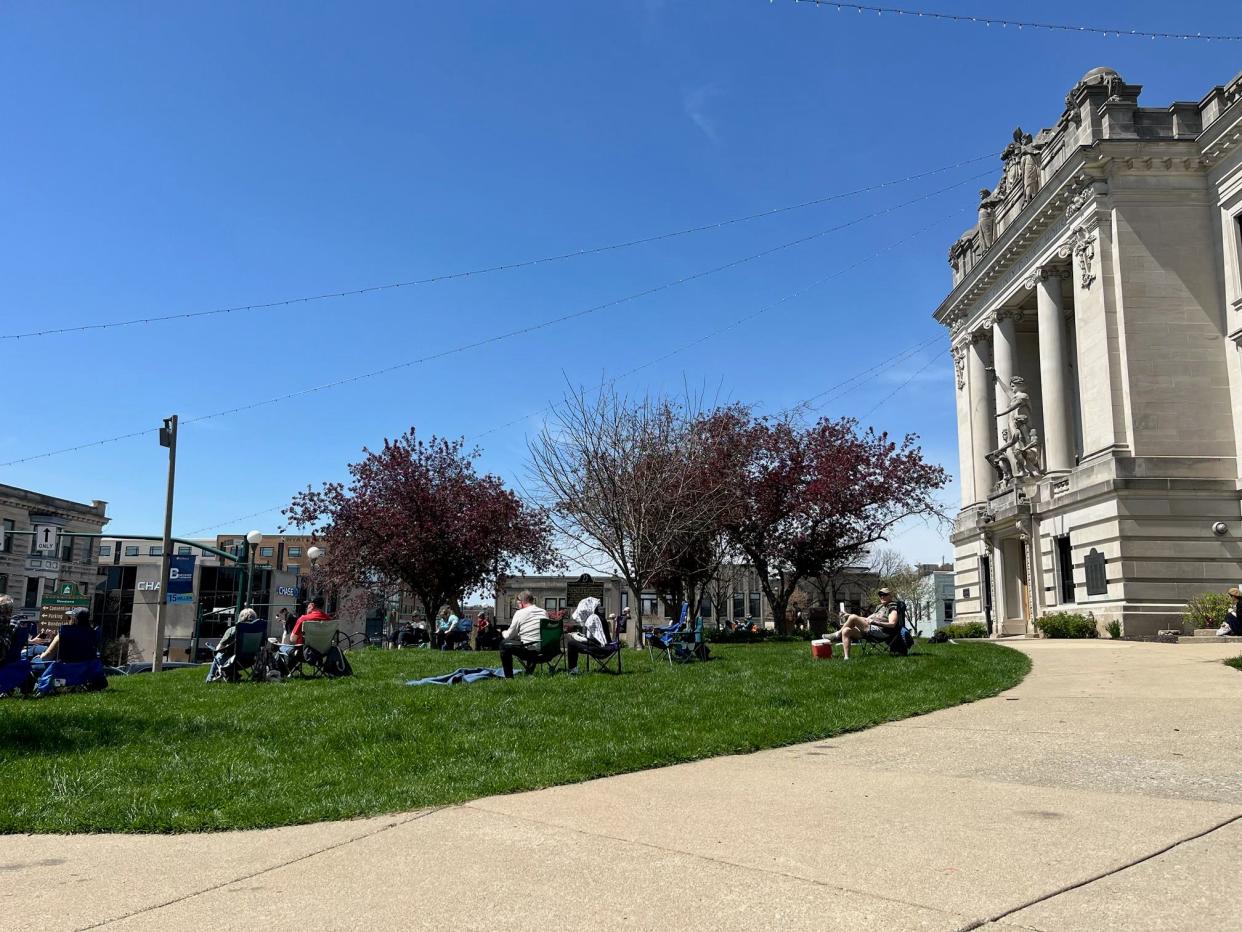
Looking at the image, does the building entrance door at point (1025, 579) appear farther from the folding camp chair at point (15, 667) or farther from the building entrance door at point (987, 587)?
the folding camp chair at point (15, 667)

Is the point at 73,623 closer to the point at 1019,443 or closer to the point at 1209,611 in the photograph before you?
the point at 1209,611

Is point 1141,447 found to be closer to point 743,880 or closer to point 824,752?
point 824,752

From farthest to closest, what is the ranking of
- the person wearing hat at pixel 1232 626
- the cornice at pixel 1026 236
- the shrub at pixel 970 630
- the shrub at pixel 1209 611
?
the shrub at pixel 970 630 → the cornice at pixel 1026 236 → the shrub at pixel 1209 611 → the person wearing hat at pixel 1232 626

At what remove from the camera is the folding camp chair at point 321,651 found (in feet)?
51.1

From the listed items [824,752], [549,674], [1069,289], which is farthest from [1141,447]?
[824,752]

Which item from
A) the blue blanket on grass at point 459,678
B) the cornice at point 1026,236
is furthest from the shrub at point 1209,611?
the blue blanket on grass at point 459,678

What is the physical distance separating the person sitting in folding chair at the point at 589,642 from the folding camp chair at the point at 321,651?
3.79 meters

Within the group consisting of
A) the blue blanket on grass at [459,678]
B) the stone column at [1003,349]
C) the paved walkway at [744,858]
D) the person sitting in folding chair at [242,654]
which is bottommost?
the paved walkway at [744,858]

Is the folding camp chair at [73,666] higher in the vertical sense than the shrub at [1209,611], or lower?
lower

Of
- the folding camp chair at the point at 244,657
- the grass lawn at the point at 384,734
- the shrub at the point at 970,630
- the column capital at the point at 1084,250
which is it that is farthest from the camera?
the shrub at the point at 970,630

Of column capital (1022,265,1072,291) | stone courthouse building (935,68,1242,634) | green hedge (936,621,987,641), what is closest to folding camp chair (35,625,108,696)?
stone courthouse building (935,68,1242,634)

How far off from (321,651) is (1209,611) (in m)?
20.4

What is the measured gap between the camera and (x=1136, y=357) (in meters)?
26.4

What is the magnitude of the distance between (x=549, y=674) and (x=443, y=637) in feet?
47.0
